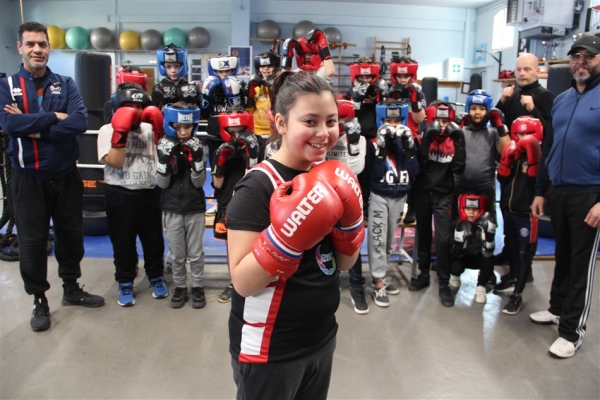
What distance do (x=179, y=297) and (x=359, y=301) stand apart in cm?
129

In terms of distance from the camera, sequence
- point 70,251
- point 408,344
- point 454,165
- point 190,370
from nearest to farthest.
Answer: point 190,370 → point 408,344 → point 70,251 → point 454,165

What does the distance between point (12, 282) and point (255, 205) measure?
3.30m

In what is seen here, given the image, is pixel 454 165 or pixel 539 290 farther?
pixel 539 290

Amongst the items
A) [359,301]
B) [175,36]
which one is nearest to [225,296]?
[359,301]

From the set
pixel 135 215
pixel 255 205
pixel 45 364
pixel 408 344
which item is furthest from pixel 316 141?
pixel 135 215

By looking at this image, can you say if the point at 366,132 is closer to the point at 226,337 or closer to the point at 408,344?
the point at 408,344

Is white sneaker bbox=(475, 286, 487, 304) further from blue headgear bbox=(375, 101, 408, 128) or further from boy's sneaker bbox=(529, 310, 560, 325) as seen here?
blue headgear bbox=(375, 101, 408, 128)

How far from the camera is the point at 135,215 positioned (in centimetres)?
319

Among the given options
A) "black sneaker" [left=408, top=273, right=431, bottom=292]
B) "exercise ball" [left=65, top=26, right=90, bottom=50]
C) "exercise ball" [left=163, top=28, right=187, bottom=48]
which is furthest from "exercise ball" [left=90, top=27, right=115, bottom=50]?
"black sneaker" [left=408, top=273, right=431, bottom=292]

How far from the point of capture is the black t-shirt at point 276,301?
3.54 ft

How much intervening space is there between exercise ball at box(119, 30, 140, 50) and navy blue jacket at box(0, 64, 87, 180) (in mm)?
9347

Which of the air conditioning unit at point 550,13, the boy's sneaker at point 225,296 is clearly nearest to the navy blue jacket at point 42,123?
the boy's sneaker at point 225,296

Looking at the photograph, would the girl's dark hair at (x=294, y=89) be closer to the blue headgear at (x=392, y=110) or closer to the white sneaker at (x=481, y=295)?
the blue headgear at (x=392, y=110)

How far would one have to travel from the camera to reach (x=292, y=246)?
0.99 m
